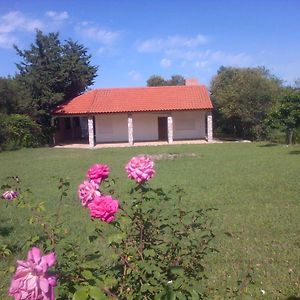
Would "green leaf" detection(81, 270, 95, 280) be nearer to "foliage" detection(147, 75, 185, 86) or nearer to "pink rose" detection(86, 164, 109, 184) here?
"pink rose" detection(86, 164, 109, 184)

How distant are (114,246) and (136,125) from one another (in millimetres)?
30457

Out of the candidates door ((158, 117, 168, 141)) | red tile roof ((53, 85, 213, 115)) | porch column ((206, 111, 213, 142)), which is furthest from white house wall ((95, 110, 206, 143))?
porch column ((206, 111, 213, 142))

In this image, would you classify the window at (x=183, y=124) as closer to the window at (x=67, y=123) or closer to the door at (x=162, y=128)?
the door at (x=162, y=128)

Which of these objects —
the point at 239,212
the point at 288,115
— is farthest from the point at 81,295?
the point at 288,115

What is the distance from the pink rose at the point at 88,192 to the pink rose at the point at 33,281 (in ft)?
2.69

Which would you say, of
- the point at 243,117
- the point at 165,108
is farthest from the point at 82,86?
the point at 243,117

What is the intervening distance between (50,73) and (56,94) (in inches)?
79.4

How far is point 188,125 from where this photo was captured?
107 feet

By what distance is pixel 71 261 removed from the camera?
2.62 meters

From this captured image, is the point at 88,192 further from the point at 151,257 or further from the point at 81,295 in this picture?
the point at 81,295

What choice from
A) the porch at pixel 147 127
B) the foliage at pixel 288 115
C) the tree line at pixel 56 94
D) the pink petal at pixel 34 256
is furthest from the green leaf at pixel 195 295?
the porch at pixel 147 127

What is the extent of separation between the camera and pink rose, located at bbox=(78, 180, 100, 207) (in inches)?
93.7

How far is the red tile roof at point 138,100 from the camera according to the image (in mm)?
30891

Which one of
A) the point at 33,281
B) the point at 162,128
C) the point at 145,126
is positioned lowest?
the point at 162,128
